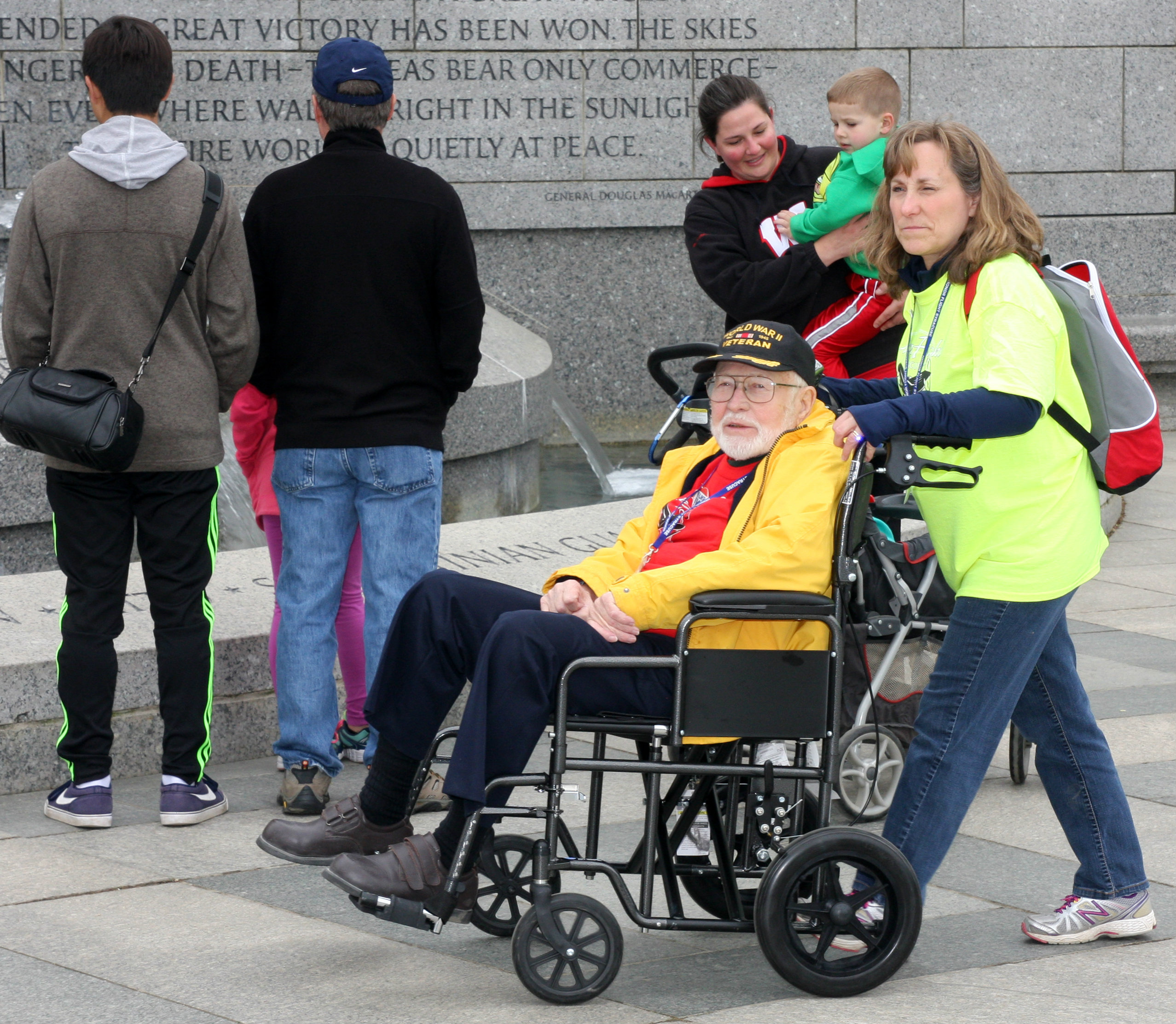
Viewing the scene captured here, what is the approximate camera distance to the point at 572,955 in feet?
10.4

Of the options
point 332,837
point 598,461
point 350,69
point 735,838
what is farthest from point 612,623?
point 598,461

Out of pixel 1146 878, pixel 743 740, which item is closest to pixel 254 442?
pixel 743 740

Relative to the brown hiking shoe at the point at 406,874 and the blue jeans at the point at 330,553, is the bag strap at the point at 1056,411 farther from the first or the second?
the blue jeans at the point at 330,553

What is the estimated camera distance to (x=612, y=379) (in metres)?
11.5

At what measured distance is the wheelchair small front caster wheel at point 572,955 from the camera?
318 centimetres

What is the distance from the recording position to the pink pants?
4863mm

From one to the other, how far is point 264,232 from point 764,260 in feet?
4.81

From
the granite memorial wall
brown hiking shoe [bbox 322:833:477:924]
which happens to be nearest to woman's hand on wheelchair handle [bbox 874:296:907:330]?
brown hiking shoe [bbox 322:833:477:924]

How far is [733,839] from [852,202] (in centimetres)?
200

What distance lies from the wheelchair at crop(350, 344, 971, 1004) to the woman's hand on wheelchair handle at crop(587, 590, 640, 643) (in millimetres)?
91

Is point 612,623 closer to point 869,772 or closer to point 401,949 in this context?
point 401,949

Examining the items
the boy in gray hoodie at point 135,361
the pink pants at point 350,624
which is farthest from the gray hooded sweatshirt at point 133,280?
the pink pants at point 350,624

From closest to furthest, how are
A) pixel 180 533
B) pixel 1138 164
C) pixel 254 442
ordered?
pixel 180 533 < pixel 254 442 < pixel 1138 164

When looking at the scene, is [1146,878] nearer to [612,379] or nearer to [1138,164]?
[612,379]
